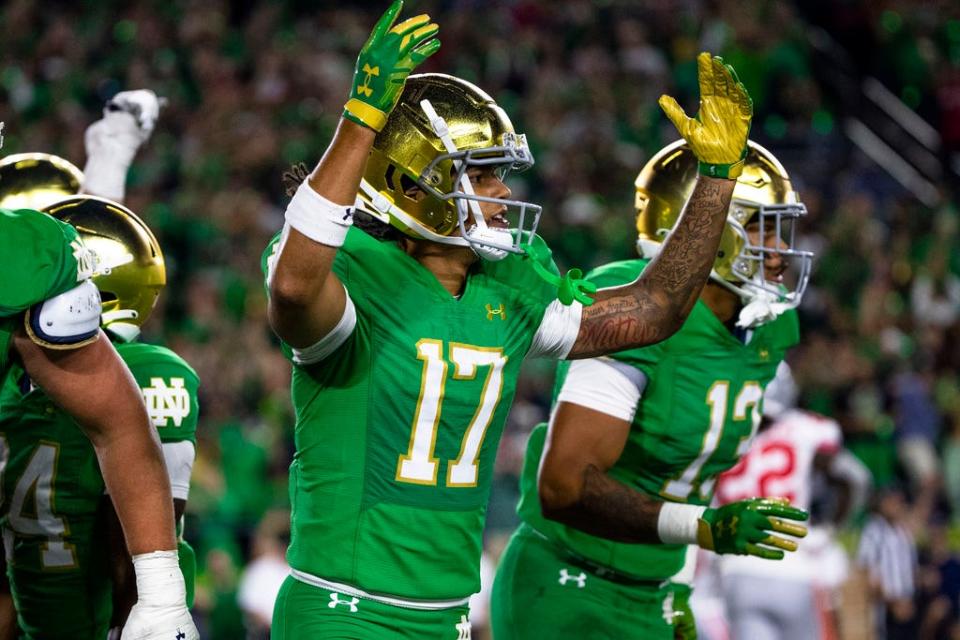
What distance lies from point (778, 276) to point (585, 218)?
6.12 meters

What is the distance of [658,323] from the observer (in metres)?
3.59

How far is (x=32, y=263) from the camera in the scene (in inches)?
119

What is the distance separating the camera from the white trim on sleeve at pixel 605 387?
13.0ft

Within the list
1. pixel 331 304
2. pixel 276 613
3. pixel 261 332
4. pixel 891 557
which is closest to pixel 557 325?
pixel 331 304

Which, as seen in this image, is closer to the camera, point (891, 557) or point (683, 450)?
point (683, 450)

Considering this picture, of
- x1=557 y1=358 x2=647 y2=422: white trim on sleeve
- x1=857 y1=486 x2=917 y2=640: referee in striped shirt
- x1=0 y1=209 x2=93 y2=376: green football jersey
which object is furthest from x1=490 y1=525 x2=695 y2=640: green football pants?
x1=857 y1=486 x2=917 y2=640: referee in striped shirt

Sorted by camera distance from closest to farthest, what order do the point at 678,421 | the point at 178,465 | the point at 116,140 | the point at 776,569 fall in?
the point at 178,465, the point at 678,421, the point at 116,140, the point at 776,569

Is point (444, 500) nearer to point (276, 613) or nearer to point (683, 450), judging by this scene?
point (276, 613)

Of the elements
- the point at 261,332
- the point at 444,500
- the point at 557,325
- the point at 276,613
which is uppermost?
the point at 557,325

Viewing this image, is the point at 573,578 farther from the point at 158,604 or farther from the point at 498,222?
the point at 158,604

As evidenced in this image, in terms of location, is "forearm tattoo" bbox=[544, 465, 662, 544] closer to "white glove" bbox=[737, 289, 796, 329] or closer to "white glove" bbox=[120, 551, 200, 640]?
"white glove" bbox=[737, 289, 796, 329]

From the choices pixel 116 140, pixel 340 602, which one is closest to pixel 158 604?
pixel 340 602

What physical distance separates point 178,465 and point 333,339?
0.86 meters

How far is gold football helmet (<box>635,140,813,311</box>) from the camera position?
13.8ft
